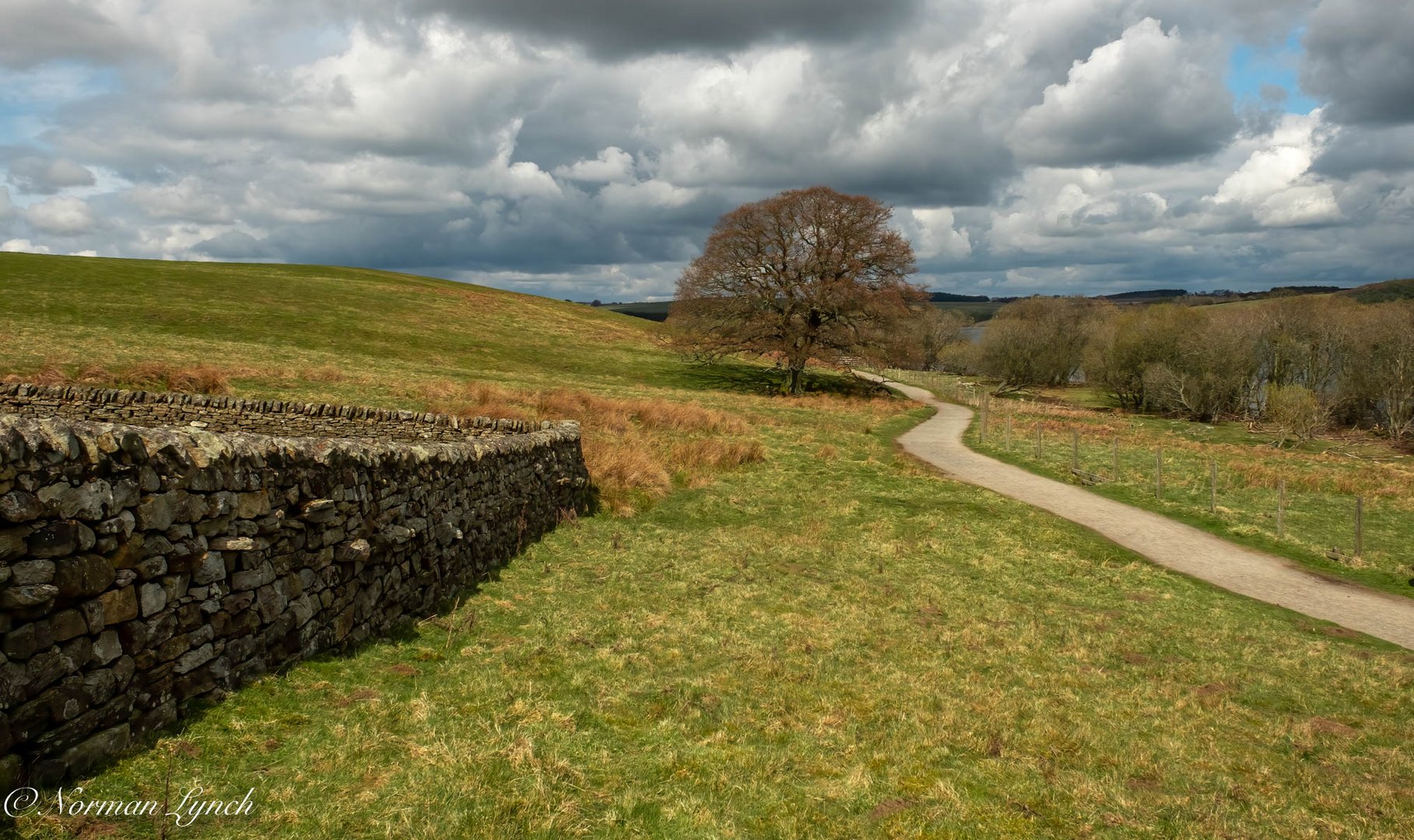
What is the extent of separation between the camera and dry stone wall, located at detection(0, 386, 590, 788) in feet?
14.3

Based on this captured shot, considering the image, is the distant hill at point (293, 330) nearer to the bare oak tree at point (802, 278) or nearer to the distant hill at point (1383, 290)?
the bare oak tree at point (802, 278)

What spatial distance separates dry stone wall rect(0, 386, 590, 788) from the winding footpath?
14.3 metres

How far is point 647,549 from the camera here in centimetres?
1349

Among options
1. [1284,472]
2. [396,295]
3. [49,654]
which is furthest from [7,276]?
[1284,472]

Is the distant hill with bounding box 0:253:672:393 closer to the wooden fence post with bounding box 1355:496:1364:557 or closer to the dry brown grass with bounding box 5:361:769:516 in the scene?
the dry brown grass with bounding box 5:361:769:516

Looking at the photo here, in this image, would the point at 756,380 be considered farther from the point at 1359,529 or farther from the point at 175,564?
the point at 175,564

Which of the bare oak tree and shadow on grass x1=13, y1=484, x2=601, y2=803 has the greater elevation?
the bare oak tree

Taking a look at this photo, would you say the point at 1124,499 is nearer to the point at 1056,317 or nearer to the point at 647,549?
the point at 647,549

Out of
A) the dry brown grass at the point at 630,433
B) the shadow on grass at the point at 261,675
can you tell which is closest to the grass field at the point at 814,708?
the shadow on grass at the point at 261,675

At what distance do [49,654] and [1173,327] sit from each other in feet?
227

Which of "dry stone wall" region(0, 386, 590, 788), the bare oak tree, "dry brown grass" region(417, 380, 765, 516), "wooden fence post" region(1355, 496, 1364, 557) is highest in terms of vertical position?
the bare oak tree

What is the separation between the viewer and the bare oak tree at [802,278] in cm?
4572

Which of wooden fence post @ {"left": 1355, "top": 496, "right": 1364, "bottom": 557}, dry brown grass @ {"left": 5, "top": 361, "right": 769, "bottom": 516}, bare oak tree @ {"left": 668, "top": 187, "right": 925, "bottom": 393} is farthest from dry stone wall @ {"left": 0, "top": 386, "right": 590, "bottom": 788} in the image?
bare oak tree @ {"left": 668, "top": 187, "right": 925, "bottom": 393}

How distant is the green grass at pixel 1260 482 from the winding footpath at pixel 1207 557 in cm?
75
